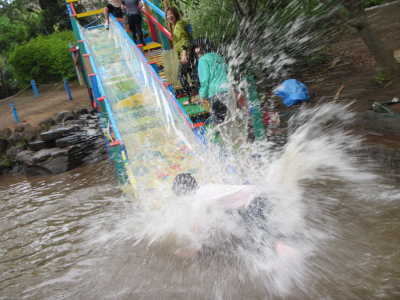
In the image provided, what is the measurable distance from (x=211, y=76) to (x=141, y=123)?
169 cm

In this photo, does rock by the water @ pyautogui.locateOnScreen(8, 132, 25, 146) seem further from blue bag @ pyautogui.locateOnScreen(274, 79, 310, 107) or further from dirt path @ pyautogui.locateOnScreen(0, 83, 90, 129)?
blue bag @ pyautogui.locateOnScreen(274, 79, 310, 107)

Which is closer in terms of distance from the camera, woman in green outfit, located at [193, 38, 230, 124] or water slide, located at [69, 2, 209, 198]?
woman in green outfit, located at [193, 38, 230, 124]

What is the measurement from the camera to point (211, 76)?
17.8 feet

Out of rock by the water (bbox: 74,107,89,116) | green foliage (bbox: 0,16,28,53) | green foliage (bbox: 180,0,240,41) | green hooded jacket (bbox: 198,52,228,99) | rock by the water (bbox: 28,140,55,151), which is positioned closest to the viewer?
green hooded jacket (bbox: 198,52,228,99)

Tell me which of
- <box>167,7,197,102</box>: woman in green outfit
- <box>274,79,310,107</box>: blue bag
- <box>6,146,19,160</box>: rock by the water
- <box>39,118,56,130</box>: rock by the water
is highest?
<box>167,7,197,102</box>: woman in green outfit

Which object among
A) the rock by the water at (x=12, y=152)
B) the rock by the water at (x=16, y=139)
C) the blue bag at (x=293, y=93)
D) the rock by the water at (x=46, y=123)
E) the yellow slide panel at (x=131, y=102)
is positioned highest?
the yellow slide panel at (x=131, y=102)

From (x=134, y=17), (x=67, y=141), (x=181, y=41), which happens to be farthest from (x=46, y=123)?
(x=181, y=41)

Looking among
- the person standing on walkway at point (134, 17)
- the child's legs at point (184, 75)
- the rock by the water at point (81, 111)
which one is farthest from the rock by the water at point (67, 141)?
the child's legs at point (184, 75)

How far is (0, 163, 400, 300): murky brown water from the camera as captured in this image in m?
3.25

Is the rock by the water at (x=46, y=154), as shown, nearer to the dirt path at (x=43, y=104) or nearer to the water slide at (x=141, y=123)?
the water slide at (x=141, y=123)

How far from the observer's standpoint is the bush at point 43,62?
17.6 m

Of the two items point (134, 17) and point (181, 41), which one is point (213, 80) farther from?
point (134, 17)

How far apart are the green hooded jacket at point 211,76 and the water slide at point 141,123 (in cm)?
56

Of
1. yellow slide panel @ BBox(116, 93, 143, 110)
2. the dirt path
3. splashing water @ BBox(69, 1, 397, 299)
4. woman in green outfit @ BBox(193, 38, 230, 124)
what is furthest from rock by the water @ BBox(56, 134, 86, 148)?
woman in green outfit @ BBox(193, 38, 230, 124)
